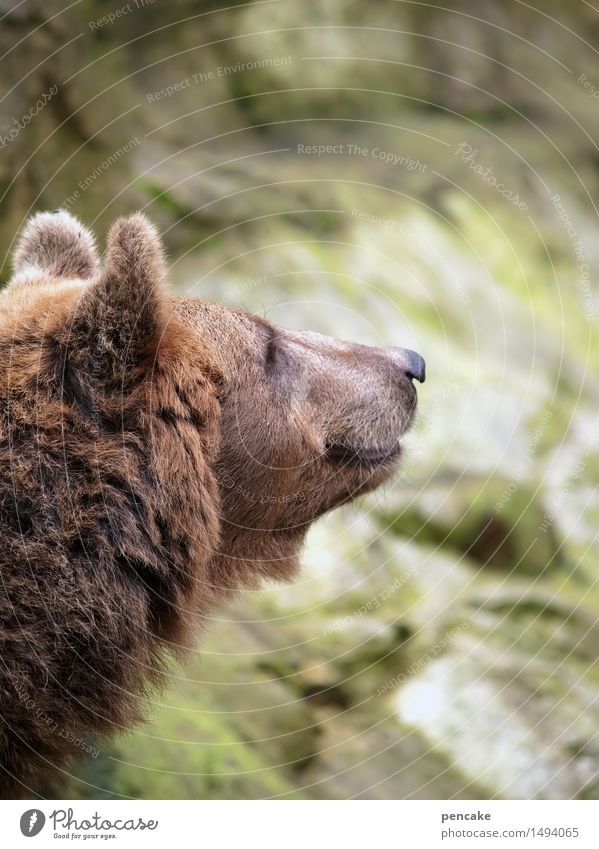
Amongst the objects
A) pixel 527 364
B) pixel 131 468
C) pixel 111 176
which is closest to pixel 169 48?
pixel 111 176

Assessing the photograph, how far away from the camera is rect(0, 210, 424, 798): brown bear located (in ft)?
11.7

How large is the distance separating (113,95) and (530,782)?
6969mm

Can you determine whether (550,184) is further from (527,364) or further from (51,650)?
(51,650)

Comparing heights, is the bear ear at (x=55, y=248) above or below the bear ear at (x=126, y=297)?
above

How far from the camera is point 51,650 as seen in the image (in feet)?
11.8

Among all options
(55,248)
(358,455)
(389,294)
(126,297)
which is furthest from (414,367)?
(389,294)

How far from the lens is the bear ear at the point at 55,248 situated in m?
4.74

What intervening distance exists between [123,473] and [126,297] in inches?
26.2

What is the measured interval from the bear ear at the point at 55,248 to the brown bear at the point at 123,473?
0.23 m
